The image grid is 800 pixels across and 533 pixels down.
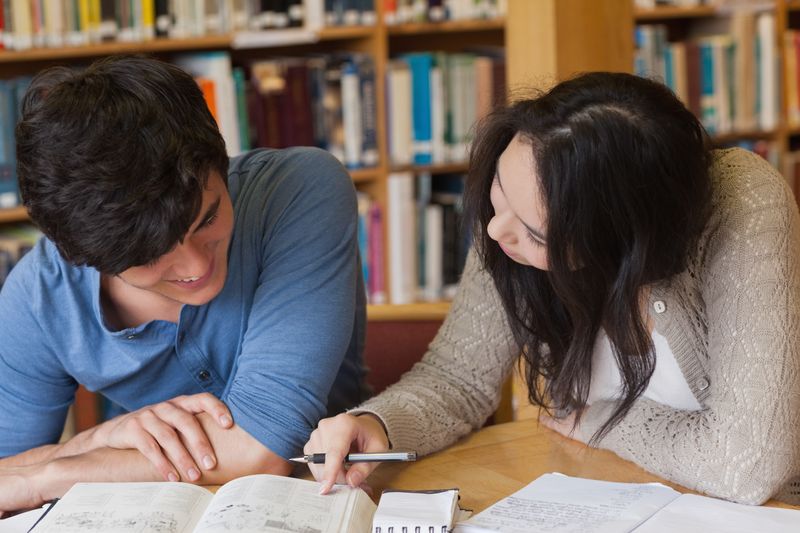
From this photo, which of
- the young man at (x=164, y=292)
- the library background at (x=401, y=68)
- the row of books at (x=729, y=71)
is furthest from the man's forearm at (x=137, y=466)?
the row of books at (x=729, y=71)

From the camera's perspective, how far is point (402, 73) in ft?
9.89

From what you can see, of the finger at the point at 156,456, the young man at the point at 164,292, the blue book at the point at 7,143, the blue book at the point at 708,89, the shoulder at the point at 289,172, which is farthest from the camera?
the blue book at the point at 708,89

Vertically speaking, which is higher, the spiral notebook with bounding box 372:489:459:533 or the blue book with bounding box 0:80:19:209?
the blue book with bounding box 0:80:19:209

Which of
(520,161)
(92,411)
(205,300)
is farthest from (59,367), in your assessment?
(520,161)

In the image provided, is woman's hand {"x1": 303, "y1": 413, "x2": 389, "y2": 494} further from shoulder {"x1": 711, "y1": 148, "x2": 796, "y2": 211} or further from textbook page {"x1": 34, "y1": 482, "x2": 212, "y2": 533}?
shoulder {"x1": 711, "y1": 148, "x2": 796, "y2": 211}

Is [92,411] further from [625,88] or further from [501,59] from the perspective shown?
[501,59]

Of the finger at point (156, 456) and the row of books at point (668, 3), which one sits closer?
the finger at point (156, 456)

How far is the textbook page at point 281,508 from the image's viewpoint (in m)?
1.05

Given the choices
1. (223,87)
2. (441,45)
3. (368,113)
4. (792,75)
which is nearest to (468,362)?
(223,87)

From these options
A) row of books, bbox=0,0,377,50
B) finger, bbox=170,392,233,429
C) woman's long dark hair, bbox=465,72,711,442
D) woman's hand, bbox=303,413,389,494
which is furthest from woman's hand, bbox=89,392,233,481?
row of books, bbox=0,0,377,50

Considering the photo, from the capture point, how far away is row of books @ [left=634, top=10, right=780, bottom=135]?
337cm

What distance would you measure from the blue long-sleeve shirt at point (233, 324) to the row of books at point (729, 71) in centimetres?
215

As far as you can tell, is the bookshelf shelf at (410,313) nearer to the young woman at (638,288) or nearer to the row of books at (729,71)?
the young woman at (638,288)

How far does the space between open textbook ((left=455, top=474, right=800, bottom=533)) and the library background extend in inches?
48.4
